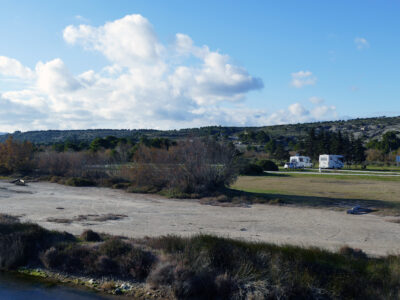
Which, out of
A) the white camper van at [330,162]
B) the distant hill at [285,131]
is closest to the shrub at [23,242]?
the white camper van at [330,162]

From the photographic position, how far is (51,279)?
1048cm

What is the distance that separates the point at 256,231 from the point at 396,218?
24.7 ft

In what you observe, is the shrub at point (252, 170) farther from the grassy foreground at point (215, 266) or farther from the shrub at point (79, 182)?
the grassy foreground at point (215, 266)

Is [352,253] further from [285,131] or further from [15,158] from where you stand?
[285,131]

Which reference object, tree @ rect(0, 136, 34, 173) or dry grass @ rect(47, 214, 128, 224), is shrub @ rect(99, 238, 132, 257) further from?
tree @ rect(0, 136, 34, 173)

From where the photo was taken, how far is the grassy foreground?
8.70 meters

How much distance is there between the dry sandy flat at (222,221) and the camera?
1393 centimetres

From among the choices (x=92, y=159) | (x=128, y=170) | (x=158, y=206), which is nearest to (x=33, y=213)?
(x=158, y=206)

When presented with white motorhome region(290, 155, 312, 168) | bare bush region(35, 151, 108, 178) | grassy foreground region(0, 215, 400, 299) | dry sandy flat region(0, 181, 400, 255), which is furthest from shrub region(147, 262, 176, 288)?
white motorhome region(290, 155, 312, 168)

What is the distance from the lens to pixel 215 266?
971cm

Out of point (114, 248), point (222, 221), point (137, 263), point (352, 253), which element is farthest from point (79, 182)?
point (352, 253)

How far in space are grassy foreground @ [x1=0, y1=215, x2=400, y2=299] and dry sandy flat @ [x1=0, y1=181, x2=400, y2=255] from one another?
2.83 meters

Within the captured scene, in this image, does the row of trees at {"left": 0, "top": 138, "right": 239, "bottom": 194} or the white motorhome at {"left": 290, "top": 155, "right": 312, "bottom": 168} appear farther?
the white motorhome at {"left": 290, "top": 155, "right": 312, "bottom": 168}

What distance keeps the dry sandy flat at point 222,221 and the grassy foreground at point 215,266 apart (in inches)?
111
